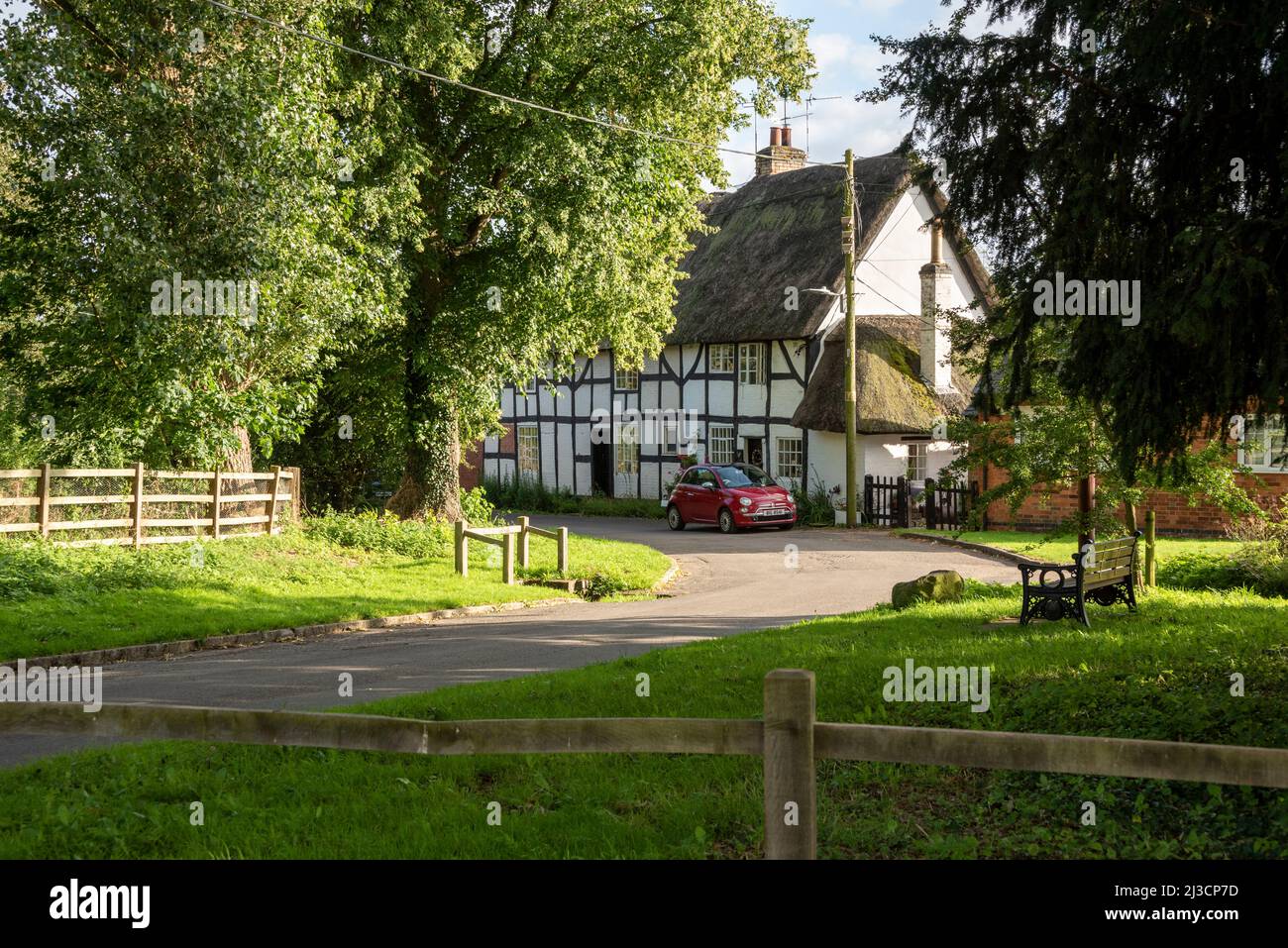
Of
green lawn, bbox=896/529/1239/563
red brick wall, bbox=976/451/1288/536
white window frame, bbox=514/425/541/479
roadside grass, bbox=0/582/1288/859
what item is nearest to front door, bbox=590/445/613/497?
white window frame, bbox=514/425/541/479

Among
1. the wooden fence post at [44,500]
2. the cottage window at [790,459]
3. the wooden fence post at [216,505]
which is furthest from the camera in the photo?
the cottage window at [790,459]

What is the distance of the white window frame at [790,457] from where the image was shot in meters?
35.1

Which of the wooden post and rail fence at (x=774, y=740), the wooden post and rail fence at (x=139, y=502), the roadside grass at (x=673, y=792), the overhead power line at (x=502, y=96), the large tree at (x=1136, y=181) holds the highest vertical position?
the overhead power line at (x=502, y=96)

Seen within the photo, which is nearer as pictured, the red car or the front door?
the red car

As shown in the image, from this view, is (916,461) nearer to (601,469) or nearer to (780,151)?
(601,469)

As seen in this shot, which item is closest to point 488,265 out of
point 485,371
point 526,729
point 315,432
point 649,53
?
point 485,371

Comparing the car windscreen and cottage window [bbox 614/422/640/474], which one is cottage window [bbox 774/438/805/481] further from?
cottage window [bbox 614/422/640/474]

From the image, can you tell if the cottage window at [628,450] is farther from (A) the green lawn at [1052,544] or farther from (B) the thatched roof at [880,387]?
(A) the green lawn at [1052,544]

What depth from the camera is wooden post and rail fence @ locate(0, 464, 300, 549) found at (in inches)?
640

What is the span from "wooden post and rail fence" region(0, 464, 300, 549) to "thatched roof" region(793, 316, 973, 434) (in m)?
17.1

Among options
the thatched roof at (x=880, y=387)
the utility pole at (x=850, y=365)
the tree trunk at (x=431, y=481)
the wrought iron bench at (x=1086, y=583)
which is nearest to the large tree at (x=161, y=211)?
the tree trunk at (x=431, y=481)

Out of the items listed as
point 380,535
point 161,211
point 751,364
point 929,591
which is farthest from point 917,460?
point 161,211

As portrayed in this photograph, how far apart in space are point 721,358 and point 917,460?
23.8ft

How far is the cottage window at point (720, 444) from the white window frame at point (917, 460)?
6.00 m
